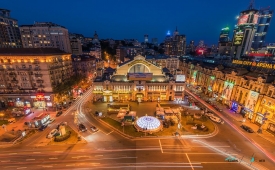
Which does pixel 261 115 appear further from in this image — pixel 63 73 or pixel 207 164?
pixel 63 73

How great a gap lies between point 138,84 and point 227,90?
45579 mm

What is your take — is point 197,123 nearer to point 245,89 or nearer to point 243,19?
point 245,89

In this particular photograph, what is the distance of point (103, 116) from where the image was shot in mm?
56688

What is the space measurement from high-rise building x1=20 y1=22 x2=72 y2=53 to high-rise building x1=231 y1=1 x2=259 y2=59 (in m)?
172

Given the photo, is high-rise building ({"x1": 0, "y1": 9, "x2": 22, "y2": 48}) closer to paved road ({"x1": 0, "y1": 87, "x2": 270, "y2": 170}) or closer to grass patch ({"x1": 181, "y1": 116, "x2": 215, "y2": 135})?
paved road ({"x1": 0, "y1": 87, "x2": 270, "y2": 170})

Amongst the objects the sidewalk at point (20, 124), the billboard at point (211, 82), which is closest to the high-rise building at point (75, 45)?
the sidewalk at point (20, 124)

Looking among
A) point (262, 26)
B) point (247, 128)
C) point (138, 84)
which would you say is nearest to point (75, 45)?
point (138, 84)

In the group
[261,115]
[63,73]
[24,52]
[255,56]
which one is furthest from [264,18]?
[24,52]

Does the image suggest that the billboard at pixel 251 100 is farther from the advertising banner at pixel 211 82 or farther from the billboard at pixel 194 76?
the billboard at pixel 194 76

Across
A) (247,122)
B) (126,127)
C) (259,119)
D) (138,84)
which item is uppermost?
(138,84)

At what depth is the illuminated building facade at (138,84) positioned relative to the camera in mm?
69375

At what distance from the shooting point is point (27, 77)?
6059 centimetres

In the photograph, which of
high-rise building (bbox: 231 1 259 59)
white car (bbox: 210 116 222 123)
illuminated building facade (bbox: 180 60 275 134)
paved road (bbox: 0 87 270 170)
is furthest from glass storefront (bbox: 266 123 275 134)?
high-rise building (bbox: 231 1 259 59)

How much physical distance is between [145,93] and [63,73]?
4702cm
